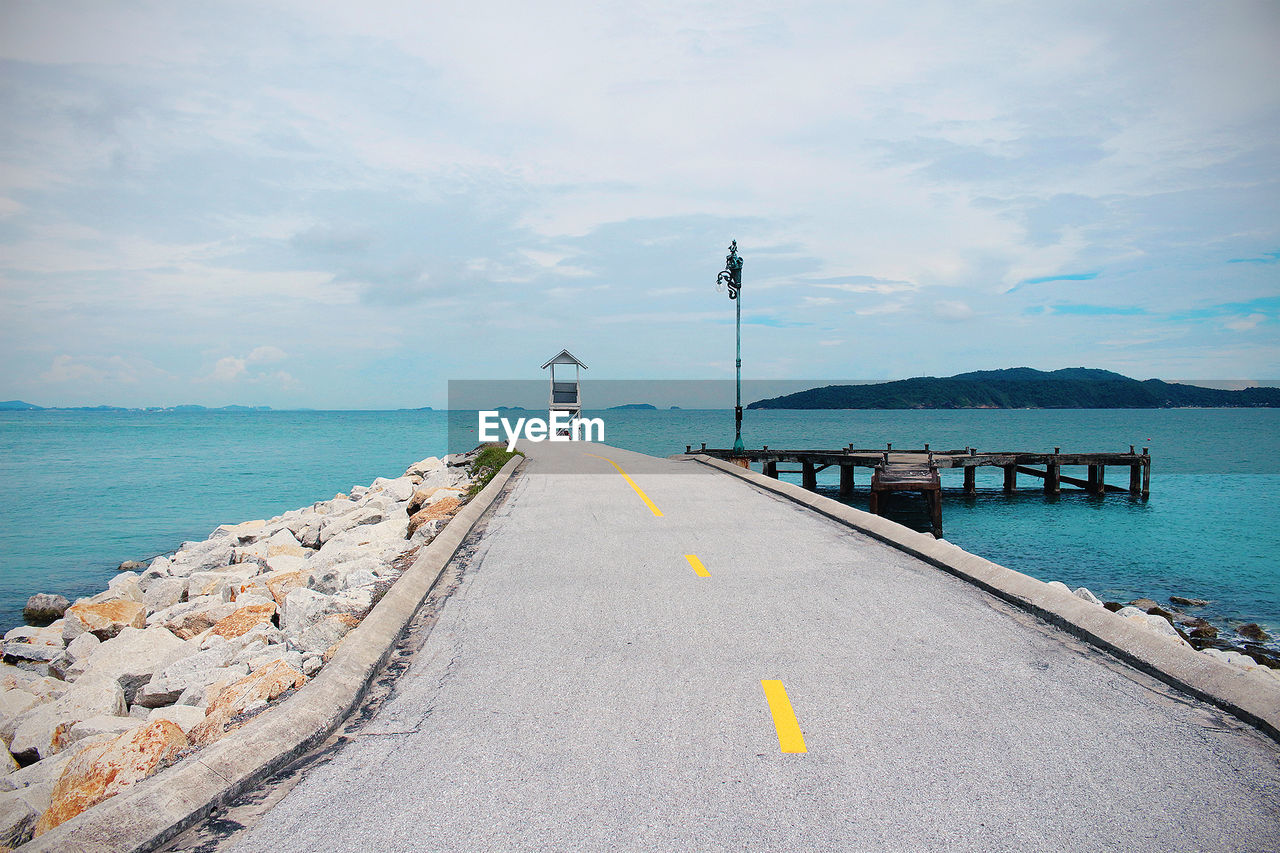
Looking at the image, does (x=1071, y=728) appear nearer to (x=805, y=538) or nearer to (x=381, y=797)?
(x=381, y=797)

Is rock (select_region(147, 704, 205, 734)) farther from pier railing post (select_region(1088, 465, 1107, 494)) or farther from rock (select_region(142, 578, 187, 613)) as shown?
pier railing post (select_region(1088, 465, 1107, 494))

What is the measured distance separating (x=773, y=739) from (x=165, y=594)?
47.9ft

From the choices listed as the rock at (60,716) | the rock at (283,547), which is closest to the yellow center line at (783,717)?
the rock at (60,716)

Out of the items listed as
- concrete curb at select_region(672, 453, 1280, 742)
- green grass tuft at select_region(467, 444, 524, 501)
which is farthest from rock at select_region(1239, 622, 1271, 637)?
green grass tuft at select_region(467, 444, 524, 501)

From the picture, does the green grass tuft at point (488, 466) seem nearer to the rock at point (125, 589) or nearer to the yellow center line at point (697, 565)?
the rock at point (125, 589)

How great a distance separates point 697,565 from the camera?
9094mm

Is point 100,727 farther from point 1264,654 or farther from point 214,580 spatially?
point 1264,654

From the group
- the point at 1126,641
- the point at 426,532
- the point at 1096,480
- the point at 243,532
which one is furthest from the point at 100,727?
the point at 1096,480

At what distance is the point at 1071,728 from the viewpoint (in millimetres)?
4730

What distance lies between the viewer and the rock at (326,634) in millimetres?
7293

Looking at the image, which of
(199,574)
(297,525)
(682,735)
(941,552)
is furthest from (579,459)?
(682,735)

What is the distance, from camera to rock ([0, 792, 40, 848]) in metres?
4.60

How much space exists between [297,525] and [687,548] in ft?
52.6

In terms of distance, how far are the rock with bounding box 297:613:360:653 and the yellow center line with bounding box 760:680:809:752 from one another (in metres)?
4.10
